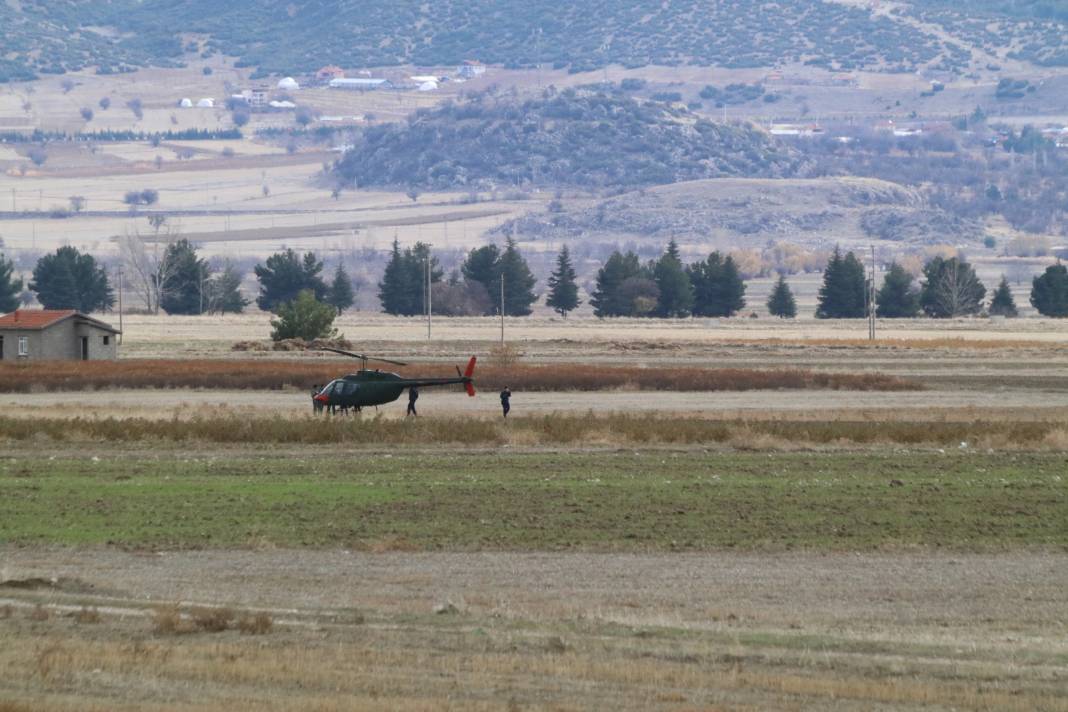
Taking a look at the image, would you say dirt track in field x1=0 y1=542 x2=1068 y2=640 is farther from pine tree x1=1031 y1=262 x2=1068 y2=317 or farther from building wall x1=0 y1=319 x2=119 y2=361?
pine tree x1=1031 y1=262 x2=1068 y2=317

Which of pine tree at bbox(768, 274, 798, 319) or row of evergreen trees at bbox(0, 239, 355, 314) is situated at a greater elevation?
row of evergreen trees at bbox(0, 239, 355, 314)

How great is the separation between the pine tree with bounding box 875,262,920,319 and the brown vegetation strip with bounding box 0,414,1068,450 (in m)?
87.5

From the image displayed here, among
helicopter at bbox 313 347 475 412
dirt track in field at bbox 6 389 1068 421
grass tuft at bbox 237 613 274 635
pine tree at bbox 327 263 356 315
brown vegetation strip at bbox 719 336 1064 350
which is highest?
pine tree at bbox 327 263 356 315

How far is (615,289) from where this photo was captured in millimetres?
125625

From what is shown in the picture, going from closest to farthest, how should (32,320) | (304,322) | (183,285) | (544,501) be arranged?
(544,501) < (32,320) < (304,322) < (183,285)

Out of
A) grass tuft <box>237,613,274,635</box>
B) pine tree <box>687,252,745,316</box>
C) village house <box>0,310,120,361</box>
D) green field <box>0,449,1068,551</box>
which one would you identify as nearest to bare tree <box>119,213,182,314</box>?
pine tree <box>687,252,745,316</box>

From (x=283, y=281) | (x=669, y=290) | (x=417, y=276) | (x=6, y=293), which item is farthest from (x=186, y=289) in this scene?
(x=669, y=290)

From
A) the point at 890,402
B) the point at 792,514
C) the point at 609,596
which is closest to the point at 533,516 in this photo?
the point at 792,514

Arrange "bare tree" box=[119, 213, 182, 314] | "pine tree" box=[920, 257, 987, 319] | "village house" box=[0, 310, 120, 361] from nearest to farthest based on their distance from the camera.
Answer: "village house" box=[0, 310, 120, 361], "pine tree" box=[920, 257, 987, 319], "bare tree" box=[119, 213, 182, 314]

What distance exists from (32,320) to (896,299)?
7787 cm

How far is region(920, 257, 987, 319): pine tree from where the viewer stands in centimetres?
12675

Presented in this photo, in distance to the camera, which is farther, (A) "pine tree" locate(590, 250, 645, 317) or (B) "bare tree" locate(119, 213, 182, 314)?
(B) "bare tree" locate(119, 213, 182, 314)

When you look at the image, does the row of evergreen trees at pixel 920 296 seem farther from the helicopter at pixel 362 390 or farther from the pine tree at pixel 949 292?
the helicopter at pixel 362 390

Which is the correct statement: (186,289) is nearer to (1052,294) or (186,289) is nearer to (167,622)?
(1052,294)
